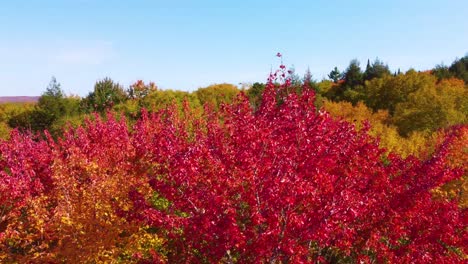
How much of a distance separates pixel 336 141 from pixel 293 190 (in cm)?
339

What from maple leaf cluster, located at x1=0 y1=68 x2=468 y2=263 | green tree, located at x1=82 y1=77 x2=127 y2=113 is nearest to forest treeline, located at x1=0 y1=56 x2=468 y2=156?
green tree, located at x1=82 y1=77 x2=127 y2=113

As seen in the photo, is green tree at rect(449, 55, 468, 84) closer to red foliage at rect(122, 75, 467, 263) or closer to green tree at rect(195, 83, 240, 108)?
green tree at rect(195, 83, 240, 108)

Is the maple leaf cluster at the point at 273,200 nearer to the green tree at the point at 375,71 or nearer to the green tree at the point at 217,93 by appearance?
the green tree at the point at 217,93

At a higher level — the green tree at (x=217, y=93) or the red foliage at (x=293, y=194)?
the green tree at (x=217, y=93)

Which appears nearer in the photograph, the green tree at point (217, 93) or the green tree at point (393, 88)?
the green tree at point (393, 88)

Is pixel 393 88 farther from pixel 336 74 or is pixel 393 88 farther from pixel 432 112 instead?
pixel 336 74

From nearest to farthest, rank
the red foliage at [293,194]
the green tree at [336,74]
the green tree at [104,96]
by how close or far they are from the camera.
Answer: the red foliage at [293,194], the green tree at [104,96], the green tree at [336,74]

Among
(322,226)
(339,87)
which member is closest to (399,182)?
(322,226)

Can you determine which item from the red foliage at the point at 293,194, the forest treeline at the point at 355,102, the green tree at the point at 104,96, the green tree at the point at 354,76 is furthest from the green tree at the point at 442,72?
the red foliage at the point at 293,194

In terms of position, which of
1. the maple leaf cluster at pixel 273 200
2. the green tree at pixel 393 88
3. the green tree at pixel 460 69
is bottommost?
the maple leaf cluster at pixel 273 200

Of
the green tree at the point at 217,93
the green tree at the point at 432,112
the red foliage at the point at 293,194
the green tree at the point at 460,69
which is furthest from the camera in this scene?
the green tree at the point at 460,69

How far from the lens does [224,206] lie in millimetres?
8555

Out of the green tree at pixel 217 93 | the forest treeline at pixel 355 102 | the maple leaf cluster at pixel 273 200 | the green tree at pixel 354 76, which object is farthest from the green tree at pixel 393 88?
the maple leaf cluster at pixel 273 200

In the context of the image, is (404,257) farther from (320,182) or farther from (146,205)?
(146,205)
